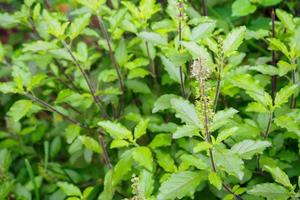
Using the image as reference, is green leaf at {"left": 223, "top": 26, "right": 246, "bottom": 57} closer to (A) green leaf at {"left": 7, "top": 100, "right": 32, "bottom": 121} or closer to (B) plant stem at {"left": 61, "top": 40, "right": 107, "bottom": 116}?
(B) plant stem at {"left": 61, "top": 40, "right": 107, "bottom": 116}

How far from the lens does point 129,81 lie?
82.0 inches

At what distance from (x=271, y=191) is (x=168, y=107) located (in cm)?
49

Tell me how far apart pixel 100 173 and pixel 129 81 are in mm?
533

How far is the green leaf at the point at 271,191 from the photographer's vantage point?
1448 mm

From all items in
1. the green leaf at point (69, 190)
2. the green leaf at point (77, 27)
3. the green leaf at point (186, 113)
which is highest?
the green leaf at point (77, 27)

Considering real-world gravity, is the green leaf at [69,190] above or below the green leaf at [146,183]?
below

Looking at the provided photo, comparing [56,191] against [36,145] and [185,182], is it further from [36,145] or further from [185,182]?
[185,182]

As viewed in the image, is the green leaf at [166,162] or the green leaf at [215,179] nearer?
the green leaf at [215,179]

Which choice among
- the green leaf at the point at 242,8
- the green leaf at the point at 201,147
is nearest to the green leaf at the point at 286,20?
the green leaf at the point at 242,8

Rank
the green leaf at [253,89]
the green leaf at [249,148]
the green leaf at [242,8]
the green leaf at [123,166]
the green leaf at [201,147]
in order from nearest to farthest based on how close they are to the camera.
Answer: the green leaf at [201,147], the green leaf at [249,148], the green leaf at [253,89], the green leaf at [123,166], the green leaf at [242,8]

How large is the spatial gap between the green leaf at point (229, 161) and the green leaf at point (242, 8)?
0.78 metres

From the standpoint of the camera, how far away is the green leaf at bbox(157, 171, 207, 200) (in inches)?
54.2

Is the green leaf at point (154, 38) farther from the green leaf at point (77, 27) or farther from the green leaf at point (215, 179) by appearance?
the green leaf at point (215, 179)

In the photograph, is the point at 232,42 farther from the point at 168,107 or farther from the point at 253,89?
the point at 168,107
